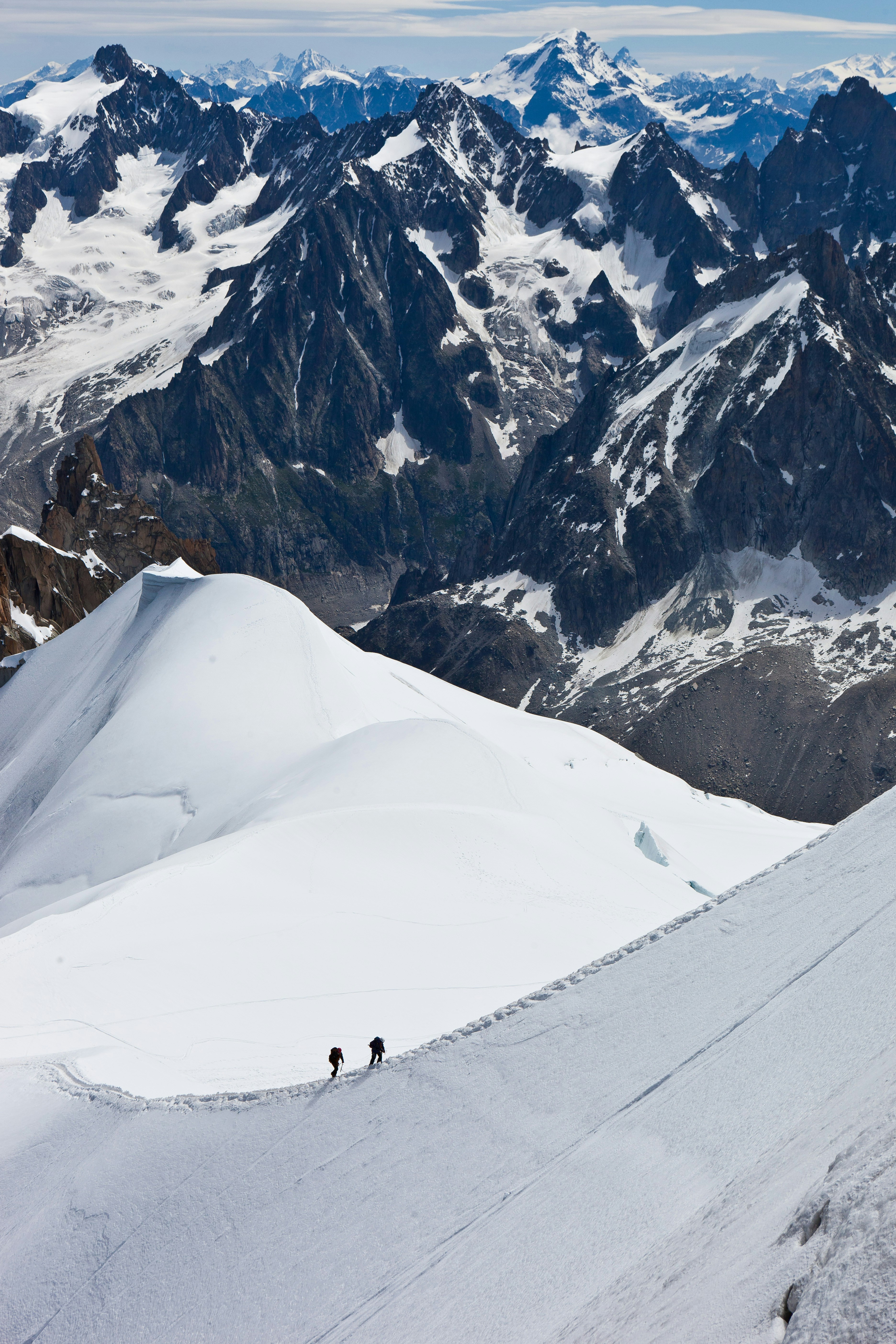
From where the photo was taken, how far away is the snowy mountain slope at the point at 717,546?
483ft

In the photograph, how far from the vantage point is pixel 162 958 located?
33.8 metres

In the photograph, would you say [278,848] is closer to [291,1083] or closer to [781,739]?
[291,1083]

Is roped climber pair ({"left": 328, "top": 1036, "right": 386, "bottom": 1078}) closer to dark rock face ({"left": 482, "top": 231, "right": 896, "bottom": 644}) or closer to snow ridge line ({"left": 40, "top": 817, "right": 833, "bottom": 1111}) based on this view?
snow ridge line ({"left": 40, "top": 817, "right": 833, "bottom": 1111})

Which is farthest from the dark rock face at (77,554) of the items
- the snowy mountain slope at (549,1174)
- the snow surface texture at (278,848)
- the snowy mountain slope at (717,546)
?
the snowy mountain slope at (549,1174)

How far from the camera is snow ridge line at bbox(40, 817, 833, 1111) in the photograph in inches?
964

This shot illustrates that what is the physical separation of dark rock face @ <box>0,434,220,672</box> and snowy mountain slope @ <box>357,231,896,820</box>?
4288 cm

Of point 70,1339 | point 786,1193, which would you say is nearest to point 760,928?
point 786,1193

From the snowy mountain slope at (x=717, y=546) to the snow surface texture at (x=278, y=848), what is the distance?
72.1m

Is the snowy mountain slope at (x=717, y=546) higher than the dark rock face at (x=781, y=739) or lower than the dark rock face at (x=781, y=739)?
higher

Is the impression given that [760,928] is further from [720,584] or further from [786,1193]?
[720,584]

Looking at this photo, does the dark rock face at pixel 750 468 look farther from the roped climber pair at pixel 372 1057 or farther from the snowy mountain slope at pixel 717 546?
the roped climber pair at pixel 372 1057

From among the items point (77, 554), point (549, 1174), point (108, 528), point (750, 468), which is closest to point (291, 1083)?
point (549, 1174)

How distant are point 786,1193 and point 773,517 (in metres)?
168

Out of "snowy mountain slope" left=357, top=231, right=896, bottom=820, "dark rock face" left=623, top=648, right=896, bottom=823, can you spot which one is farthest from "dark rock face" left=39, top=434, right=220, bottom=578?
"dark rock face" left=623, top=648, right=896, bottom=823
